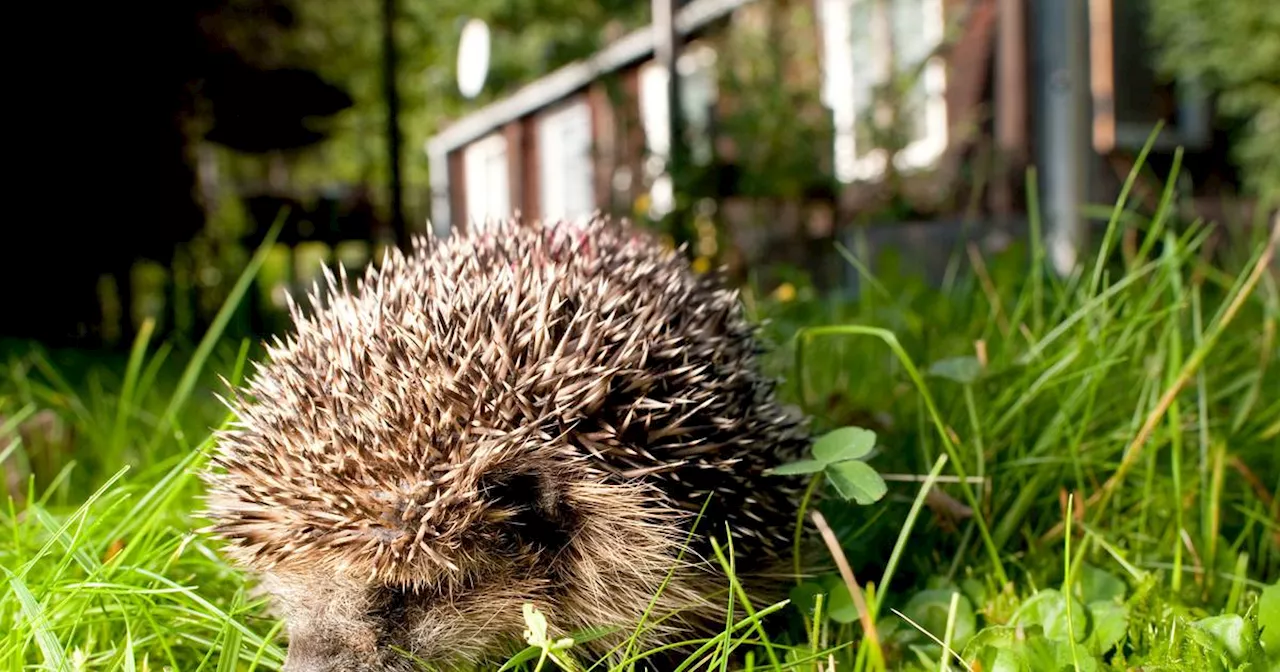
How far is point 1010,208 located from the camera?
6.88 metres

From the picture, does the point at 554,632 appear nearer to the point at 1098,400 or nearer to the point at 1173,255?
the point at 1098,400

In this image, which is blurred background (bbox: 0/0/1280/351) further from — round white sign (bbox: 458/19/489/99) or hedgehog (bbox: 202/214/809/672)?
hedgehog (bbox: 202/214/809/672)

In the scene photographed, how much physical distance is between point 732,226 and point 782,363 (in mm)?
4369

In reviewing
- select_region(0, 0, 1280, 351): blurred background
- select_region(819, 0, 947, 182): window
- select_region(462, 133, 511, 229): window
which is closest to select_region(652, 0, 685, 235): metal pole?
select_region(0, 0, 1280, 351): blurred background

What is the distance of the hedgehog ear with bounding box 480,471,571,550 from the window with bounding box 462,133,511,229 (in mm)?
16822

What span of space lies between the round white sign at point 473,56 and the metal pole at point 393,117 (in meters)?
0.59

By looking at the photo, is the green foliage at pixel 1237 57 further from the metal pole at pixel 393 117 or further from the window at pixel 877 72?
the metal pole at pixel 393 117

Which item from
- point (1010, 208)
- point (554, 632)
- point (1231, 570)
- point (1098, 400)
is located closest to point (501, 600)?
point (554, 632)

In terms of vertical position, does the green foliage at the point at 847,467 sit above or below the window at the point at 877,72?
below

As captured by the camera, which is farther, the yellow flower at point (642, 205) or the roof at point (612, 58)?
the roof at point (612, 58)

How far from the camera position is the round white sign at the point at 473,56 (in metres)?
7.17

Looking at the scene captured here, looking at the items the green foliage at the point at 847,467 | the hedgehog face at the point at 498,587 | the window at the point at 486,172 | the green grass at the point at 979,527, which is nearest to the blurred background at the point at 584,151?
the green grass at the point at 979,527

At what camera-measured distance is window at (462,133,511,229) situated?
64.4ft

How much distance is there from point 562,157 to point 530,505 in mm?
13787
